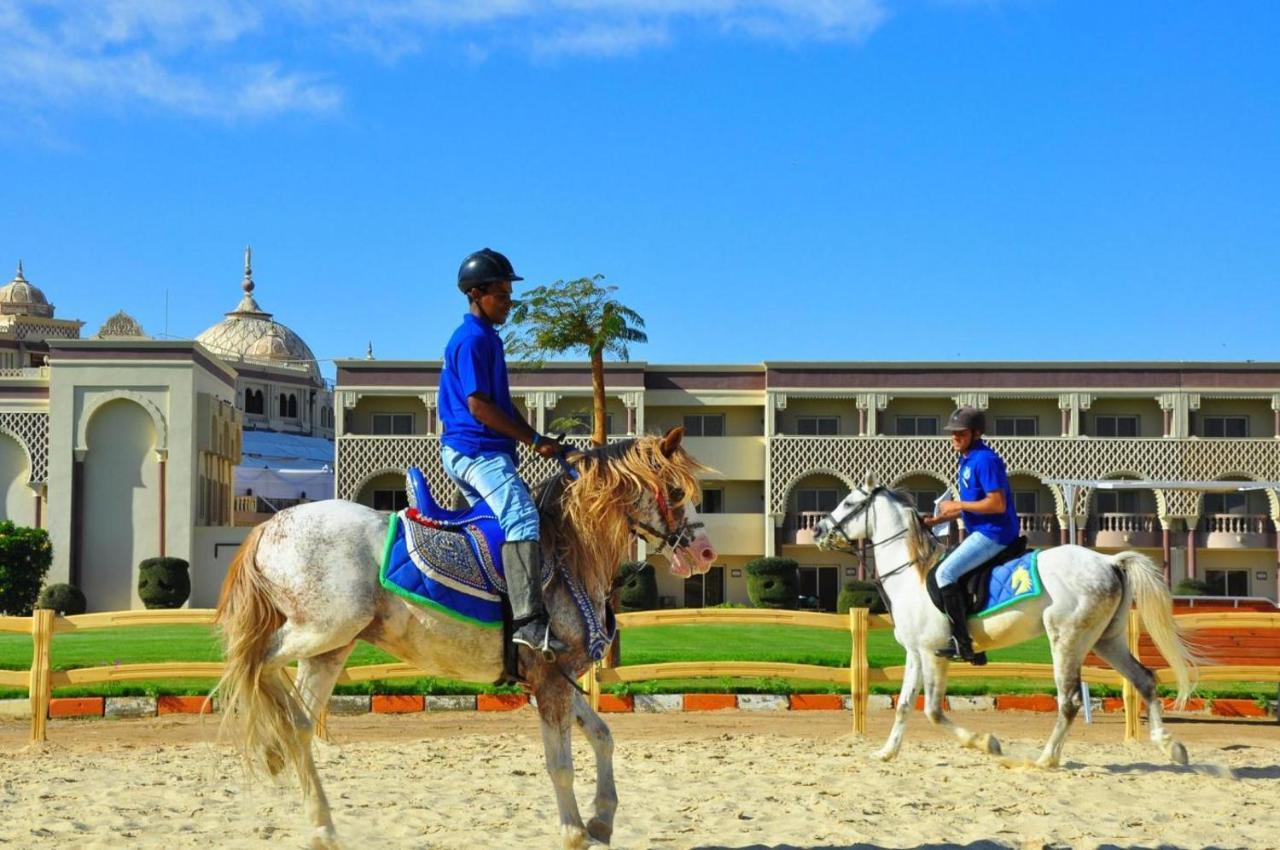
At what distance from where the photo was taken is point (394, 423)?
58.9m

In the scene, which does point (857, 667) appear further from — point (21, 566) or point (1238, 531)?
point (1238, 531)

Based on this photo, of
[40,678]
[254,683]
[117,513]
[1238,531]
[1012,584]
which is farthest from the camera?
[1238,531]

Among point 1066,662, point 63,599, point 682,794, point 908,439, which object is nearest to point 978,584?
point 1066,662

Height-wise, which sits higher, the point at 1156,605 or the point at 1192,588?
the point at 1156,605

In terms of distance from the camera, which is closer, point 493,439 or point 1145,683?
point 493,439

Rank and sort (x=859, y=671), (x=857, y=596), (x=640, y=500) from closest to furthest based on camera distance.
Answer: (x=640, y=500) < (x=859, y=671) < (x=857, y=596)

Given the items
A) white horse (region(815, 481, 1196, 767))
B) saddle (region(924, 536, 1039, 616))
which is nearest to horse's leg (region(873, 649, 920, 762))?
white horse (region(815, 481, 1196, 767))

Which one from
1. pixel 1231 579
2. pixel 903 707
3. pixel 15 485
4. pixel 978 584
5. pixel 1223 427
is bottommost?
pixel 1231 579

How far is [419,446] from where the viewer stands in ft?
188

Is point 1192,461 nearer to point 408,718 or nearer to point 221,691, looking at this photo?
point 408,718

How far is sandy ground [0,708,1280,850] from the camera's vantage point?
829cm

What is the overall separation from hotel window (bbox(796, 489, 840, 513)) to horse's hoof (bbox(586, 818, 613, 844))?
167 ft

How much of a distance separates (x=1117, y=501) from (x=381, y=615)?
54033 mm

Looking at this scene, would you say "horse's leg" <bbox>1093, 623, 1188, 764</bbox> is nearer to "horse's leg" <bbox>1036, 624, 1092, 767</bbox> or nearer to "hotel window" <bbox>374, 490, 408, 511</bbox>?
"horse's leg" <bbox>1036, 624, 1092, 767</bbox>
